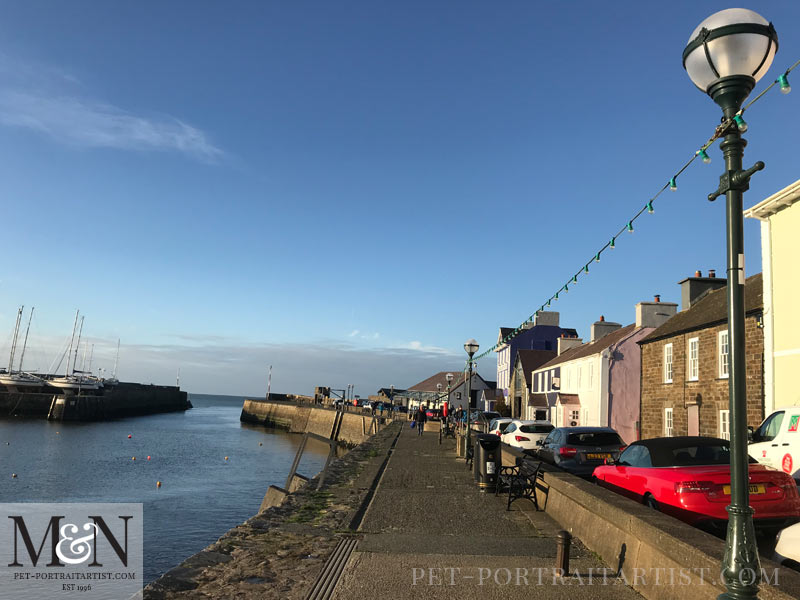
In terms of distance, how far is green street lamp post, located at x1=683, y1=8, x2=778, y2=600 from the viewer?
3.65m

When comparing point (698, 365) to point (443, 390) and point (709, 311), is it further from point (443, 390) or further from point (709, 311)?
point (443, 390)

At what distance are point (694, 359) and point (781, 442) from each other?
536 inches

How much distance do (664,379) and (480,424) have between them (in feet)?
58.6

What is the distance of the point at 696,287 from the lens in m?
27.2

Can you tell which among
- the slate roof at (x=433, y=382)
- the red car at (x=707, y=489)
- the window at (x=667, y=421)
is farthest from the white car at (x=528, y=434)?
the slate roof at (x=433, y=382)

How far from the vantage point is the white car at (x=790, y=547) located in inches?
209

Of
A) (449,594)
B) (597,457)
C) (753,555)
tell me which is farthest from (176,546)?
(753,555)

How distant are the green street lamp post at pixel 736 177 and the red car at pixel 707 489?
449 cm

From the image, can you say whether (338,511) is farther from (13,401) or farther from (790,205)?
(13,401)

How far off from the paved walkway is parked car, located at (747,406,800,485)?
453 cm

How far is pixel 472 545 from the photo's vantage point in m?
7.57

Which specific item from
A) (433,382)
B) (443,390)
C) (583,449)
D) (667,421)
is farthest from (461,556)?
(433,382)
